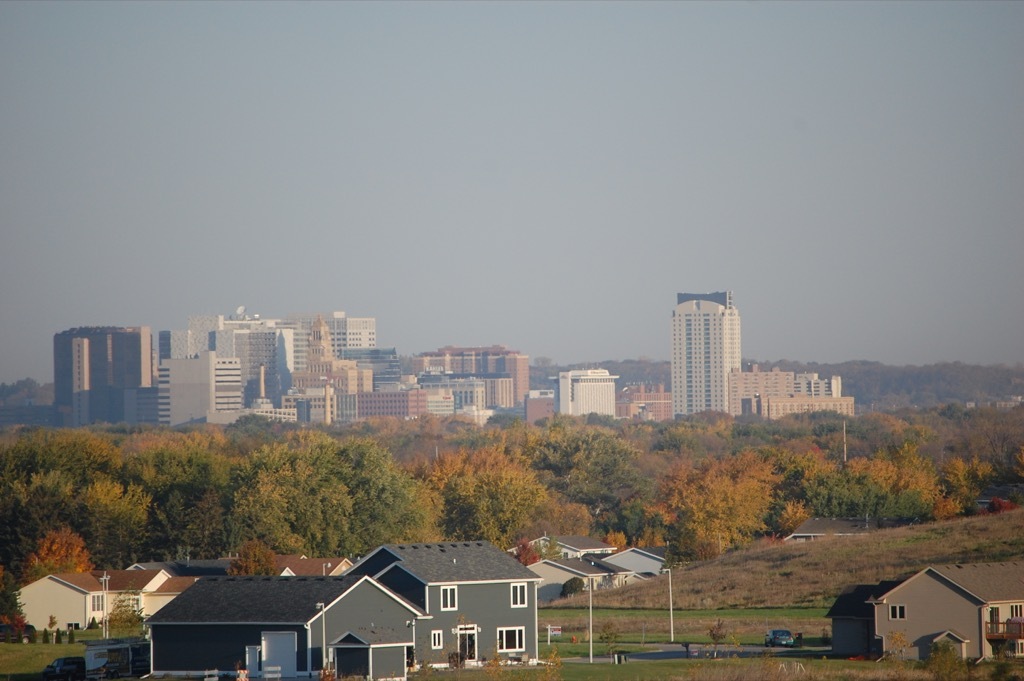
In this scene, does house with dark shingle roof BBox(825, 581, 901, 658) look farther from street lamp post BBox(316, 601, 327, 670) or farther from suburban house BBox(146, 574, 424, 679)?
street lamp post BBox(316, 601, 327, 670)

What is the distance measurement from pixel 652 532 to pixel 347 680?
202 feet

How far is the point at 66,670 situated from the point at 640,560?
47606 mm

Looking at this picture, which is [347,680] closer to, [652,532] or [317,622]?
[317,622]

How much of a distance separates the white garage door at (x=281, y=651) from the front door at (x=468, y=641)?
590 centimetres

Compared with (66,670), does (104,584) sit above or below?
above

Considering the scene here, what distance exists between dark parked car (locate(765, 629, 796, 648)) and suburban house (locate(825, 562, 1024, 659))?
7.49 feet

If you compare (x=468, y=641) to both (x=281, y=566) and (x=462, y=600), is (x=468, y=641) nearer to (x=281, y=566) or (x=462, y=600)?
(x=462, y=600)

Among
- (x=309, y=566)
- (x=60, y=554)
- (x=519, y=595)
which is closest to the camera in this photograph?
(x=519, y=595)

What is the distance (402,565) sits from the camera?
5425 centimetres

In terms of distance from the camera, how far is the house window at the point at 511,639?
5375cm

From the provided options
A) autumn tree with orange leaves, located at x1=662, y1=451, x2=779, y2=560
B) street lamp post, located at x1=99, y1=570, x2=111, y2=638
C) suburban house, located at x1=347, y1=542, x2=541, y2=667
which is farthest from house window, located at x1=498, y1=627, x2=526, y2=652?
autumn tree with orange leaves, located at x1=662, y1=451, x2=779, y2=560

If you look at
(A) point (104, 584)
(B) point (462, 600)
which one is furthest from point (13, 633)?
(B) point (462, 600)

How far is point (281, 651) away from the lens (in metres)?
50.0

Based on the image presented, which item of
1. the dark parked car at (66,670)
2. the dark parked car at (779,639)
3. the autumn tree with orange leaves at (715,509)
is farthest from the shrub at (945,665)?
the autumn tree with orange leaves at (715,509)
